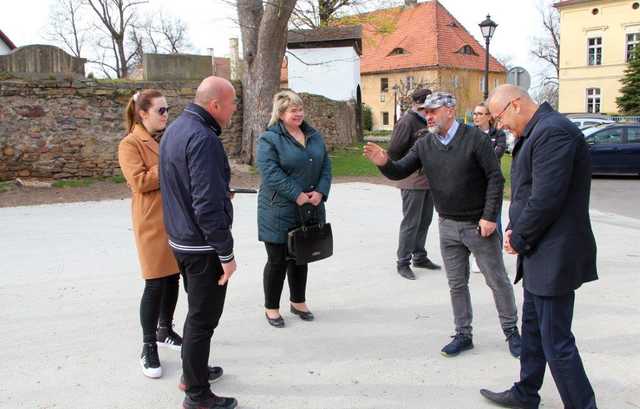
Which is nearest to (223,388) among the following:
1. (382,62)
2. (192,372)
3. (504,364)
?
(192,372)

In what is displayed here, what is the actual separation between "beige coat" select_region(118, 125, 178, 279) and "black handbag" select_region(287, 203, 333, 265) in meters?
0.97

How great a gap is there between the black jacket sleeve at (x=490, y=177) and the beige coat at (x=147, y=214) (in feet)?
6.88

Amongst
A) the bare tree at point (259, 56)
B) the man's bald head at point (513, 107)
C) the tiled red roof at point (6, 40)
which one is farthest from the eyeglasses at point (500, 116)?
the tiled red roof at point (6, 40)

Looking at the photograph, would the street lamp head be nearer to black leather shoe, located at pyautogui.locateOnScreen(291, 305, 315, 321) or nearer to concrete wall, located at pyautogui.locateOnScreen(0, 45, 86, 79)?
concrete wall, located at pyautogui.locateOnScreen(0, 45, 86, 79)

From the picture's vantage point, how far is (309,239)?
4535mm

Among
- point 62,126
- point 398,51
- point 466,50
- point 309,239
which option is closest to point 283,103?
point 309,239

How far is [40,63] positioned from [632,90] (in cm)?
3569

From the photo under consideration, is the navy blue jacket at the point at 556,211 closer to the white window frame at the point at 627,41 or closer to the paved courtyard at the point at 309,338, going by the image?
the paved courtyard at the point at 309,338

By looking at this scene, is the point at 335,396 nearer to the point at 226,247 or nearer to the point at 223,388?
the point at 223,388

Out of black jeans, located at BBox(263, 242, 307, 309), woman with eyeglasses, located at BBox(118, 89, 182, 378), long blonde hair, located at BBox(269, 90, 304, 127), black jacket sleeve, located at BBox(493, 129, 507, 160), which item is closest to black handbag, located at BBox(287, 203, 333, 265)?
black jeans, located at BBox(263, 242, 307, 309)

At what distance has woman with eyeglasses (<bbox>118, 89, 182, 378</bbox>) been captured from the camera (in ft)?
12.5

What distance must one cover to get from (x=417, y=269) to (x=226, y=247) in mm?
3582

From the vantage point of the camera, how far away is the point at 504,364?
3887mm

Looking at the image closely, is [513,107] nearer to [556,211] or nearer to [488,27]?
[556,211]
